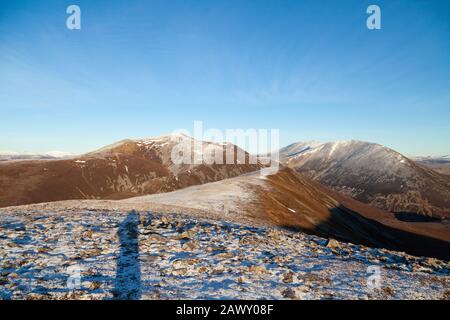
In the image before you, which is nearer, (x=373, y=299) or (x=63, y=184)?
(x=373, y=299)

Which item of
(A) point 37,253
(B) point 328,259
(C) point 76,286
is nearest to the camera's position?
(C) point 76,286

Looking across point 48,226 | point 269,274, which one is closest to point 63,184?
point 48,226

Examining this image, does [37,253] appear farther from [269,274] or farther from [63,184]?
[63,184]

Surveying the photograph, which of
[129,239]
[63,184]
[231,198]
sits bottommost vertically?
[63,184]

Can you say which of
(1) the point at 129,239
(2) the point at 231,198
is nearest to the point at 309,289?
(1) the point at 129,239
